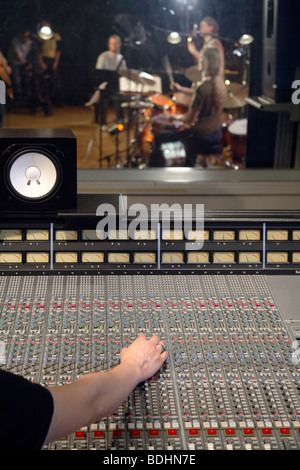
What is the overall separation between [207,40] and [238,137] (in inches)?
33.3

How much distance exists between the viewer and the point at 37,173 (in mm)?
2223

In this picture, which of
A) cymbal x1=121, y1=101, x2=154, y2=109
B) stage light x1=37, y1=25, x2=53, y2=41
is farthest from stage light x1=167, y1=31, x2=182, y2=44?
stage light x1=37, y1=25, x2=53, y2=41

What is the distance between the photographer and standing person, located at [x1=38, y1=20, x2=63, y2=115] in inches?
213

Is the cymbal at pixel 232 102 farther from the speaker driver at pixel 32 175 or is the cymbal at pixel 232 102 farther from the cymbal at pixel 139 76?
the speaker driver at pixel 32 175

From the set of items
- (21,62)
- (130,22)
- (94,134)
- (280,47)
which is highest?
(130,22)

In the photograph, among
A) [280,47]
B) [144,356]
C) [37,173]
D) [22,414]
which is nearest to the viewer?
[22,414]

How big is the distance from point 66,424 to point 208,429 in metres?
0.41

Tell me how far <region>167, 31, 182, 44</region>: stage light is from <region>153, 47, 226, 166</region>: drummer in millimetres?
242

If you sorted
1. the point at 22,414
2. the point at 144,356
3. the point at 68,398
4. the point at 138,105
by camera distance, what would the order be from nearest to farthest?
the point at 22,414
the point at 68,398
the point at 144,356
the point at 138,105

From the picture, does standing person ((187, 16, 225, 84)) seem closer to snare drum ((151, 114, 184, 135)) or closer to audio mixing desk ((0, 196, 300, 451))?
snare drum ((151, 114, 184, 135))

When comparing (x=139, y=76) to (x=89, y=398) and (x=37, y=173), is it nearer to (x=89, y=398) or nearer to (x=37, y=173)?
(x=37, y=173)

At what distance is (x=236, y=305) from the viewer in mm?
2107

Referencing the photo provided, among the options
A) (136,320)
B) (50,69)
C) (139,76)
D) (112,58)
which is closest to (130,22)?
(112,58)

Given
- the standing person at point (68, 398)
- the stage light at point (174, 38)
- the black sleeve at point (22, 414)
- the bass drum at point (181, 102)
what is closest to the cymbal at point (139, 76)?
the bass drum at point (181, 102)
